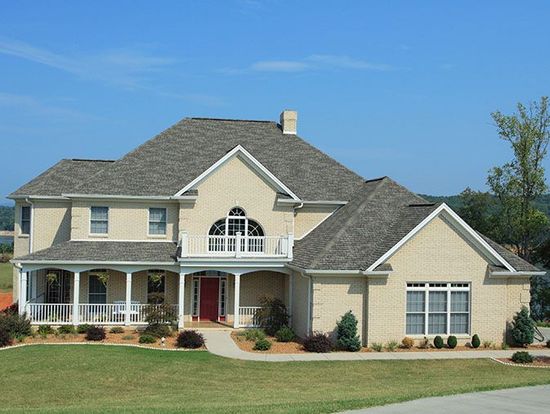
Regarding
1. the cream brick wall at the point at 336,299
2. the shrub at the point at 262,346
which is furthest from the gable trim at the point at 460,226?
the shrub at the point at 262,346

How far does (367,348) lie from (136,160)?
15459 millimetres

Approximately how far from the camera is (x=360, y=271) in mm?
27016

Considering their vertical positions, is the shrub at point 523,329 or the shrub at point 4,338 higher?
the shrub at point 523,329

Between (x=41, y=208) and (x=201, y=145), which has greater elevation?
(x=201, y=145)

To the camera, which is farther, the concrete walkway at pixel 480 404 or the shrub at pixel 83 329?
the shrub at pixel 83 329

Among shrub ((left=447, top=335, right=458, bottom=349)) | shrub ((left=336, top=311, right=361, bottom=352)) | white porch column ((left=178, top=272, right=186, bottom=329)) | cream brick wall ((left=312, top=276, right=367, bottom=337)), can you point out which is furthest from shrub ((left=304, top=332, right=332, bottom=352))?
white porch column ((left=178, top=272, right=186, bottom=329))

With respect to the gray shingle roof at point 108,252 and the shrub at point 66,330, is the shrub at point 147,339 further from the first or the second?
the gray shingle roof at point 108,252

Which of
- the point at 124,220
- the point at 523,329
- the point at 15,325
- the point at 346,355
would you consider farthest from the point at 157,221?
the point at 523,329

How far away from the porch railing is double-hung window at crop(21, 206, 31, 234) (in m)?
12.3

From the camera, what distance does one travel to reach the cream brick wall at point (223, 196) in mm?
32719

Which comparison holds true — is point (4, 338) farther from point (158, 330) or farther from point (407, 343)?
point (407, 343)

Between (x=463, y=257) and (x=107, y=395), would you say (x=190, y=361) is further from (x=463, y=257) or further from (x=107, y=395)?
(x=463, y=257)

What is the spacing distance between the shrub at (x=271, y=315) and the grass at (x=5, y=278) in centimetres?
2660

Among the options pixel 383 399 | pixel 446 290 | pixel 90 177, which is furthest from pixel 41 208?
pixel 383 399
